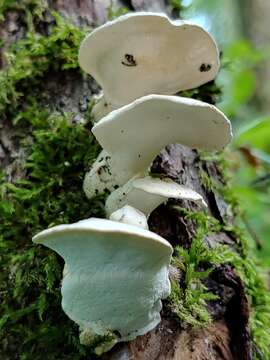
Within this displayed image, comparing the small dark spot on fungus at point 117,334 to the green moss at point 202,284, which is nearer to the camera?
the small dark spot on fungus at point 117,334

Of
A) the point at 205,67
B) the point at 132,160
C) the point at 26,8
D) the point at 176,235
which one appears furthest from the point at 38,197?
the point at 26,8

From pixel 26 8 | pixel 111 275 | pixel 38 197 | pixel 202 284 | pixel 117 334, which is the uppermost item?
pixel 26 8

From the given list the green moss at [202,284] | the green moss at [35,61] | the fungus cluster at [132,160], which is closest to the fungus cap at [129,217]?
the fungus cluster at [132,160]

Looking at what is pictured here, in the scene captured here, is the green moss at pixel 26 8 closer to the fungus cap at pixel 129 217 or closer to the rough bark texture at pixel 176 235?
the rough bark texture at pixel 176 235

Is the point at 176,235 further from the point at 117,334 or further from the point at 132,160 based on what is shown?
the point at 117,334

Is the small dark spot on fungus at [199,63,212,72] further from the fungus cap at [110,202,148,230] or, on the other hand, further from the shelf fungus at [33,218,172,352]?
the shelf fungus at [33,218,172,352]

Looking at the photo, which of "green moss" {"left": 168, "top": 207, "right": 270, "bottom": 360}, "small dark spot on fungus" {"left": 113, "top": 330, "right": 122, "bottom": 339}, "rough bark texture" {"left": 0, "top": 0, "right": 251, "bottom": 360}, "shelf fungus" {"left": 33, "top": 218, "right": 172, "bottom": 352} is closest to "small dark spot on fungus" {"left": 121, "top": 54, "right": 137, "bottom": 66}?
"rough bark texture" {"left": 0, "top": 0, "right": 251, "bottom": 360}
